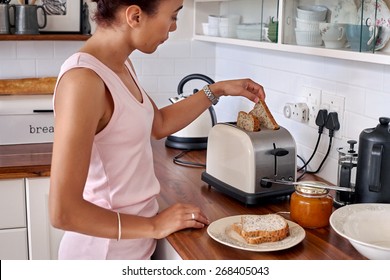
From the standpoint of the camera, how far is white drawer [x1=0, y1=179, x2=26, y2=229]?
2318 millimetres

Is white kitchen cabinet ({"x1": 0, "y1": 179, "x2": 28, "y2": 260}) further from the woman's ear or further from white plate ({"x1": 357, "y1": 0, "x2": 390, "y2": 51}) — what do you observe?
white plate ({"x1": 357, "y1": 0, "x2": 390, "y2": 51})

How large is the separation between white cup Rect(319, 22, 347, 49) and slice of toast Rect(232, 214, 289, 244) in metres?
0.56

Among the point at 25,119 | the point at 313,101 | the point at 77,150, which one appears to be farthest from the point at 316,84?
the point at 25,119

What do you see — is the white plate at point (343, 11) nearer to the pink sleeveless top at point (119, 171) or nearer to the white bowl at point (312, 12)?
the white bowl at point (312, 12)

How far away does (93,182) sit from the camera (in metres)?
1.57

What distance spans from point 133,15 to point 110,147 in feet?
1.07

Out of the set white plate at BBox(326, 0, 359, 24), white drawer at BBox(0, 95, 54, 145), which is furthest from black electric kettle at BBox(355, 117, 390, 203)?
white drawer at BBox(0, 95, 54, 145)

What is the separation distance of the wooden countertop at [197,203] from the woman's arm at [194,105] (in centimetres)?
22

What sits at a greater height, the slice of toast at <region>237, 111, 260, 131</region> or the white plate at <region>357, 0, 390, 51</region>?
the white plate at <region>357, 0, 390, 51</region>

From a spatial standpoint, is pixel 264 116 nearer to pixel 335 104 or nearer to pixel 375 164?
pixel 335 104

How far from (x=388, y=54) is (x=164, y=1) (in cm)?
60

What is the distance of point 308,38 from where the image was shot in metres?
1.93

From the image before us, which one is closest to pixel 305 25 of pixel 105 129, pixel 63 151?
pixel 105 129
